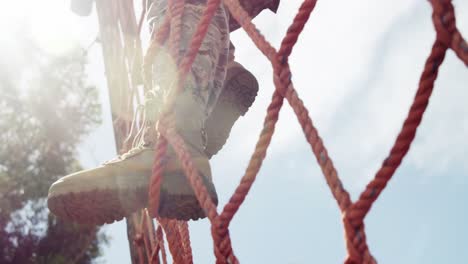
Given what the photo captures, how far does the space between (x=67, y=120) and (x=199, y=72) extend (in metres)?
6.31

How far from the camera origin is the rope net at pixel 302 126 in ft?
1.88

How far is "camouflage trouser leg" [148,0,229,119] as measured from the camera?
3.72 feet

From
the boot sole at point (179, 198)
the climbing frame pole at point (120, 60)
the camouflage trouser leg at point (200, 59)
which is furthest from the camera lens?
the climbing frame pole at point (120, 60)

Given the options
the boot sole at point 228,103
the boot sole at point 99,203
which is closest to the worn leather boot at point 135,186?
the boot sole at point 99,203

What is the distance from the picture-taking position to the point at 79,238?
6.49 m

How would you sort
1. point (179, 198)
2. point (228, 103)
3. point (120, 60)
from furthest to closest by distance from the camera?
1. point (120, 60)
2. point (228, 103)
3. point (179, 198)

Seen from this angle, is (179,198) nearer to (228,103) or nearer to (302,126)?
(302,126)

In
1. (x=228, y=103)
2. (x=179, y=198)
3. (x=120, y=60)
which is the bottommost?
(x=179, y=198)

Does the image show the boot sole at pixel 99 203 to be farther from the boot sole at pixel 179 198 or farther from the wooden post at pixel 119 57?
the wooden post at pixel 119 57

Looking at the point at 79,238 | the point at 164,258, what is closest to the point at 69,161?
the point at 79,238

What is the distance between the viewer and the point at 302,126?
0.69 metres

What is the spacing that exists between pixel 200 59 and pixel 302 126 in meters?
0.53

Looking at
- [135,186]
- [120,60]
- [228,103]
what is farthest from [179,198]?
[120,60]

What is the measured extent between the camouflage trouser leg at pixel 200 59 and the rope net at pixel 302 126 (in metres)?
0.05
